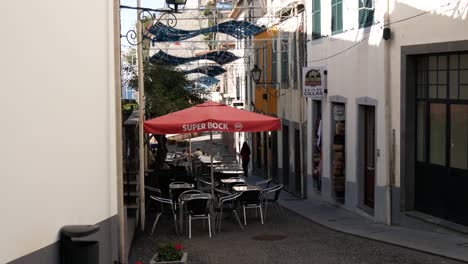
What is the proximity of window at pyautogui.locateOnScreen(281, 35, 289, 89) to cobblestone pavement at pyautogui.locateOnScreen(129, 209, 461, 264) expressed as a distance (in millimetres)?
10443

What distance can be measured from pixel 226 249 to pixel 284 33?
1420 centimetres

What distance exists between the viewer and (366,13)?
52.4ft

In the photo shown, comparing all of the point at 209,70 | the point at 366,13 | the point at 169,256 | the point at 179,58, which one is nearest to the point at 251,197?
the point at 366,13

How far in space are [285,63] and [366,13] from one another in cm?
959

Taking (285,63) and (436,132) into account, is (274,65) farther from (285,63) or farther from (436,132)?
(436,132)

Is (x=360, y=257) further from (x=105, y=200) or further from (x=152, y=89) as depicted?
(x=152, y=89)

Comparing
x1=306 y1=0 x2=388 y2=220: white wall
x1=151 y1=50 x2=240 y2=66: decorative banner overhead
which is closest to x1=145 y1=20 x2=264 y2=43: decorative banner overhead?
x1=306 y1=0 x2=388 y2=220: white wall

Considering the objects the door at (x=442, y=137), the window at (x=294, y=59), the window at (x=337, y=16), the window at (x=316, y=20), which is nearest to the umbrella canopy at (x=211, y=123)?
the door at (x=442, y=137)

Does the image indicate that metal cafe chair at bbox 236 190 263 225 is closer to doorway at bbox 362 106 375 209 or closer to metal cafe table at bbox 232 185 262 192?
metal cafe table at bbox 232 185 262 192

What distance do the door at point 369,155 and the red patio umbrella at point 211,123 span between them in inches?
134

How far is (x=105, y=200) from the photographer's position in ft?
30.5

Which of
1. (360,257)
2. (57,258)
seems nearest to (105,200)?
(57,258)

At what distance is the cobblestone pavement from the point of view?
11141 mm

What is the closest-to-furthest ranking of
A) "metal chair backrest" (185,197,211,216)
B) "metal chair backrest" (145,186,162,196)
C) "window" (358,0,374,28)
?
"metal chair backrest" (185,197,211,216) < "metal chair backrest" (145,186,162,196) < "window" (358,0,374,28)
